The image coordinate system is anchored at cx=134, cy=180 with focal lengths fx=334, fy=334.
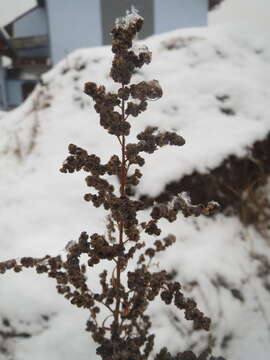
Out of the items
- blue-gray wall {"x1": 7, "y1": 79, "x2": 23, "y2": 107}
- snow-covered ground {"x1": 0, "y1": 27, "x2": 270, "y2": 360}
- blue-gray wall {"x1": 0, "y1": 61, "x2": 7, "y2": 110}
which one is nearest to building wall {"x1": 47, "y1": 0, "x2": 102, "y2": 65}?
blue-gray wall {"x1": 7, "y1": 79, "x2": 23, "y2": 107}

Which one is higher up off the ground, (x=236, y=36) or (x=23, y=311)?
(x=236, y=36)

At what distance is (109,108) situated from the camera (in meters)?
1.04

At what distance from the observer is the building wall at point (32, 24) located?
11492 mm

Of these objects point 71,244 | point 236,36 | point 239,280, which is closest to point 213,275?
point 239,280

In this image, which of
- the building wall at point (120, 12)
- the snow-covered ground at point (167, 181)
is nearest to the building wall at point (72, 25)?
the building wall at point (120, 12)

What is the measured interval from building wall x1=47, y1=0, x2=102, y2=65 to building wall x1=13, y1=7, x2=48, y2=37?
24.1 inches

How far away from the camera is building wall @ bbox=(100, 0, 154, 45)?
1068cm

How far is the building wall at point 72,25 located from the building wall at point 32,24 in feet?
2.01

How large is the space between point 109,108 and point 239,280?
1.71 meters

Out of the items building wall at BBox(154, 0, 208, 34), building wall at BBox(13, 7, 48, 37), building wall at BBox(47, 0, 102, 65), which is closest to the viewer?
building wall at BBox(47, 0, 102, 65)

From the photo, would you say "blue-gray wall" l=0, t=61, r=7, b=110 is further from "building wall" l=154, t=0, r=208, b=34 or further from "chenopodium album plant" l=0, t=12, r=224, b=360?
"chenopodium album plant" l=0, t=12, r=224, b=360

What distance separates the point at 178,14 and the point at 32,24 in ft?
16.8

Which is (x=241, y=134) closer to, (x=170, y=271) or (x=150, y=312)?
(x=170, y=271)

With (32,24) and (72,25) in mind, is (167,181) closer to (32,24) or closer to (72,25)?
(72,25)
